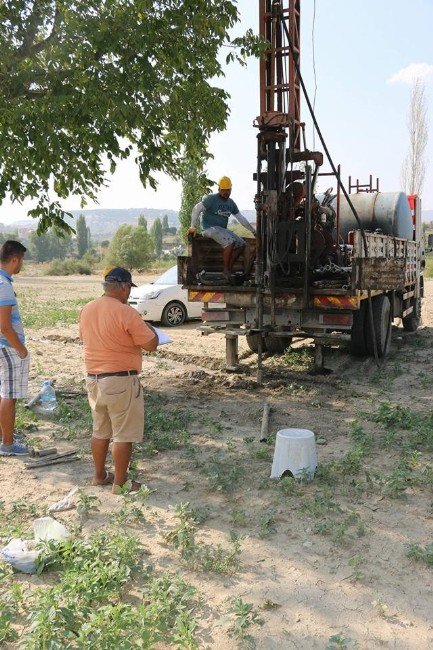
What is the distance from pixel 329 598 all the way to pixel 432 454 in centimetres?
268

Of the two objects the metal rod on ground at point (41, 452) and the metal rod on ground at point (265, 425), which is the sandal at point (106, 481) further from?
the metal rod on ground at point (265, 425)

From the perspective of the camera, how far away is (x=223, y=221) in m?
8.82

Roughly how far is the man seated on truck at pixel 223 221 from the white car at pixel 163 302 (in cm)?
505

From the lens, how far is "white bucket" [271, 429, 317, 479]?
4.86 metres

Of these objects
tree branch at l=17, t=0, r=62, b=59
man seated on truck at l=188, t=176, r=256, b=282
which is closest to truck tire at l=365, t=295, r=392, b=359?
man seated on truck at l=188, t=176, r=256, b=282

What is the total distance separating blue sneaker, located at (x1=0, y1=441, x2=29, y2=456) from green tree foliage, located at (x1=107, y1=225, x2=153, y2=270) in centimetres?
4543

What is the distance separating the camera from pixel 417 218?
1324cm

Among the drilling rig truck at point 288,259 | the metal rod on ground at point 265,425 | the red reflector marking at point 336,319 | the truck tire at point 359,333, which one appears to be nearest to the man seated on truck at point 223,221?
the drilling rig truck at point 288,259

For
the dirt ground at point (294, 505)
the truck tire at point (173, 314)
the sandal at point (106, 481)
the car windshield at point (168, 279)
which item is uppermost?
the car windshield at point (168, 279)

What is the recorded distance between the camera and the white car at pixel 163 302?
45.7ft

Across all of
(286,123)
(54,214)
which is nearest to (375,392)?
(286,123)

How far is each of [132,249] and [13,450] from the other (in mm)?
46699

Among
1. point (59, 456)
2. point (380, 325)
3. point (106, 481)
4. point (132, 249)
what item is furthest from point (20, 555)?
point (132, 249)

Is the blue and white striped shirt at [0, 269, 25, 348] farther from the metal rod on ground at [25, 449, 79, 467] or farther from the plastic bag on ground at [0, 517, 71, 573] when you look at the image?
the plastic bag on ground at [0, 517, 71, 573]
